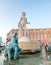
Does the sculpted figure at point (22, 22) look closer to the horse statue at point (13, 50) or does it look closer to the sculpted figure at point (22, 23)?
the sculpted figure at point (22, 23)

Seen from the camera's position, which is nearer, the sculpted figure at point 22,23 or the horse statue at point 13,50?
the horse statue at point 13,50

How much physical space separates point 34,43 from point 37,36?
171 feet

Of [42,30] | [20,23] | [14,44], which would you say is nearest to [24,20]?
[20,23]

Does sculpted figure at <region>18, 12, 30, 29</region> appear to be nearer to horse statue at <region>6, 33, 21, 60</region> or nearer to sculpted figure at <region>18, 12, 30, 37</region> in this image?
sculpted figure at <region>18, 12, 30, 37</region>

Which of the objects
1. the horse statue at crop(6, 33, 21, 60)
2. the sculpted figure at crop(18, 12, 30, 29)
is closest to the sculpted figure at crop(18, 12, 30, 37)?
the sculpted figure at crop(18, 12, 30, 29)

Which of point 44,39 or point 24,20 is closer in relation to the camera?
point 24,20

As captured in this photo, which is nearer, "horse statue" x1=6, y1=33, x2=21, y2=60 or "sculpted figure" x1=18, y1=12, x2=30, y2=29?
"horse statue" x1=6, y1=33, x2=21, y2=60

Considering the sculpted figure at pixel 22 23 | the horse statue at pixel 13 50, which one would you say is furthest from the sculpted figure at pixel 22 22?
the horse statue at pixel 13 50

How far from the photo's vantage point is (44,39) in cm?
6644

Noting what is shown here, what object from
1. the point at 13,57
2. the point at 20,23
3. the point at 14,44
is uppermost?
the point at 20,23

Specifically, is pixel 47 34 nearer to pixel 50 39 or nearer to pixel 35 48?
pixel 50 39

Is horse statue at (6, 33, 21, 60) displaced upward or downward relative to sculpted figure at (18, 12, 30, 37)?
downward

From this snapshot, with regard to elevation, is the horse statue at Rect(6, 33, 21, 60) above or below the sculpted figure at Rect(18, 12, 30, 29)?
below

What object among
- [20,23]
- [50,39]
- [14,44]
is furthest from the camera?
[50,39]
